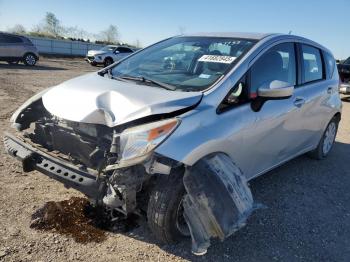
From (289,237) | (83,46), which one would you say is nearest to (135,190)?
(289,237)

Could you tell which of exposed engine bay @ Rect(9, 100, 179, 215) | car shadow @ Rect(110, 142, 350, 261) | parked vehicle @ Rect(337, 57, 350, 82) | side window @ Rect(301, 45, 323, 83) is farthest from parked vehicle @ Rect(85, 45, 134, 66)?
exposed engine bay @ Rect(9, 100, 179, 215)

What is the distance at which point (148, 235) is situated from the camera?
3.36 meters

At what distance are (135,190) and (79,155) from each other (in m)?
0.69

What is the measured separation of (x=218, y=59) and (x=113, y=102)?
1.22 m

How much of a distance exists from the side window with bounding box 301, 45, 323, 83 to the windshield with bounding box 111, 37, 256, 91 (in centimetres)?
116

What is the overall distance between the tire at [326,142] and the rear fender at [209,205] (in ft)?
10.5

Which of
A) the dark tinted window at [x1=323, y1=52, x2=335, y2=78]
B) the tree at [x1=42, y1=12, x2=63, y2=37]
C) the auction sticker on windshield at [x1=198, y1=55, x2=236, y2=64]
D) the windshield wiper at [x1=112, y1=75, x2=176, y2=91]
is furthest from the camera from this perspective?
the tree at [x1=42, y1=12, x2=63, y2=37]

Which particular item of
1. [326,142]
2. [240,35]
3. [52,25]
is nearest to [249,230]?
[240,35]

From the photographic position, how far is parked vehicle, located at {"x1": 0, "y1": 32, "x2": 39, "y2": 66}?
62.6 feet

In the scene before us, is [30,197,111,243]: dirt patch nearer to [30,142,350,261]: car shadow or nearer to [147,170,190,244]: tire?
[30,142,350,261]: car shadow

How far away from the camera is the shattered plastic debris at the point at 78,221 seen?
3.28 metres

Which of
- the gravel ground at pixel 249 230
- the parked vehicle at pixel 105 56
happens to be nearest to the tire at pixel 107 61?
the parked vehicle at pixel 105 56

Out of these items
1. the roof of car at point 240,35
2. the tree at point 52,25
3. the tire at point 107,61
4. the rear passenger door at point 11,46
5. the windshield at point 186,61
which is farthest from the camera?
the tree at point 52,25

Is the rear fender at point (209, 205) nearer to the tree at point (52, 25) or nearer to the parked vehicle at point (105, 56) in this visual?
the parked vehicle at point (105, 56)
